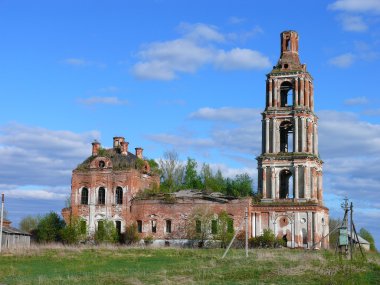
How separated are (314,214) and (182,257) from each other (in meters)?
14.8

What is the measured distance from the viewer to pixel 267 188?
48.5 m

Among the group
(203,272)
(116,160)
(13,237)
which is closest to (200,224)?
(116,160)

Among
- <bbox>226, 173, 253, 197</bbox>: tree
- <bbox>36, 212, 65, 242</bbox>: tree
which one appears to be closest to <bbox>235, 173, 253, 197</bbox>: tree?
<bbox>226, 173, 253, 197</bbox>: tree

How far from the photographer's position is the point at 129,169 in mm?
50375

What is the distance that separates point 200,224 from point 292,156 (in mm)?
8537

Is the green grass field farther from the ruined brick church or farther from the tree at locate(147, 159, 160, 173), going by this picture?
the tree at locate(147, 159, 160, 173)

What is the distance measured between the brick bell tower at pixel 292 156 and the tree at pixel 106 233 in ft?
37.5

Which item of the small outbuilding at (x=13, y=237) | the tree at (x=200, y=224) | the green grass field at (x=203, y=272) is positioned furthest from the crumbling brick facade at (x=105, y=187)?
the green grass field at (x=203, y=272)

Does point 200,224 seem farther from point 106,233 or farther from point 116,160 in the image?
point 116,160

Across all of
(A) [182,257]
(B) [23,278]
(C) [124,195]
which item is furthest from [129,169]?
(B) [23,278]

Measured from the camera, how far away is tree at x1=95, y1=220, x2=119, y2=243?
4878 centimetres

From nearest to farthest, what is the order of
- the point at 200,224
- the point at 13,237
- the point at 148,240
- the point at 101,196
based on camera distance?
the point at 13,237 < the point at 200,224 < the point at 148,240 < the point at 101,196

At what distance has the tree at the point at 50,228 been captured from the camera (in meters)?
50.9

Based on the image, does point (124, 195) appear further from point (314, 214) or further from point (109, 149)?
point (314, 214)
